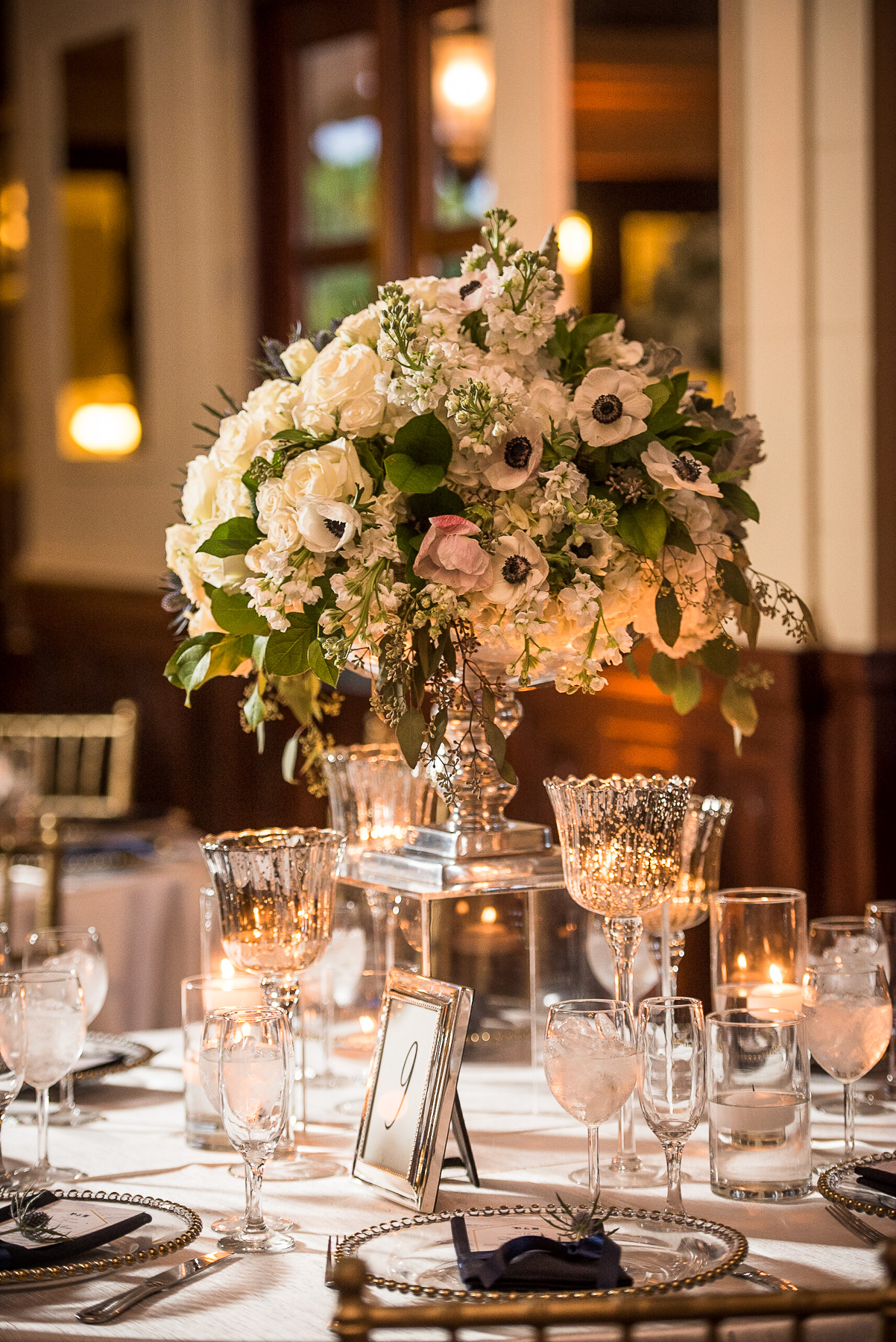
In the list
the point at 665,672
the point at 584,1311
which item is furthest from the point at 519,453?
the point at 584,1311

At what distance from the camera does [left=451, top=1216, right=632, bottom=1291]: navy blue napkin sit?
1.21 metres

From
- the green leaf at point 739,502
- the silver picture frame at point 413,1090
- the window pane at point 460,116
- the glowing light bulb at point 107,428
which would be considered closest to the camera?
the silver picture frame at point 413,1090

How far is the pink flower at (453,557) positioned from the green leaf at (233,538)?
192 mm

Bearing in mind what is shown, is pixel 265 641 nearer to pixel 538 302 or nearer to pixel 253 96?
pixel 538 302

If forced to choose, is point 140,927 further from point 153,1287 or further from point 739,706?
point 153,1287

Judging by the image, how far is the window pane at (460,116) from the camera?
441 centimetres

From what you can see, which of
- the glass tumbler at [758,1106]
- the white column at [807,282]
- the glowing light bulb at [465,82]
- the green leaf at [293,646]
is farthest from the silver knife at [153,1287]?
the glowing light bulb at [465,82]

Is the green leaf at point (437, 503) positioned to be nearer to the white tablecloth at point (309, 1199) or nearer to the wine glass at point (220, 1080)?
the wine glass at point (220, 1080)

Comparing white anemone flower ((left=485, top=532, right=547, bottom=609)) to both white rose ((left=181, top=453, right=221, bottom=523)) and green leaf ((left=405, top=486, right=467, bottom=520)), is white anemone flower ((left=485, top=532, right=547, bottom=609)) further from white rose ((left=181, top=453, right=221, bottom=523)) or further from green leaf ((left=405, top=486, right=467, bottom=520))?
white rose ((left=181, top=453, right=221, bottom=523))

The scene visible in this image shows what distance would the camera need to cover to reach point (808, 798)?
3289 millimetres

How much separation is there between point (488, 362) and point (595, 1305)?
0.90 metres

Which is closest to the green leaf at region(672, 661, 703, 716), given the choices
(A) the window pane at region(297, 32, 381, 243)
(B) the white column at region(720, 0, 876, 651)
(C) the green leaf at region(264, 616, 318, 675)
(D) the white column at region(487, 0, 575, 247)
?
(C) the green leaf at region(264, 616, 318, 675)

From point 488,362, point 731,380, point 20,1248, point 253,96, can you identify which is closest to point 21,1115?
point 20,1248

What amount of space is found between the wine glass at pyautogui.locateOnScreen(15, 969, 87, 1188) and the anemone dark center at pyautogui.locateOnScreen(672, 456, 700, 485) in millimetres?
727
